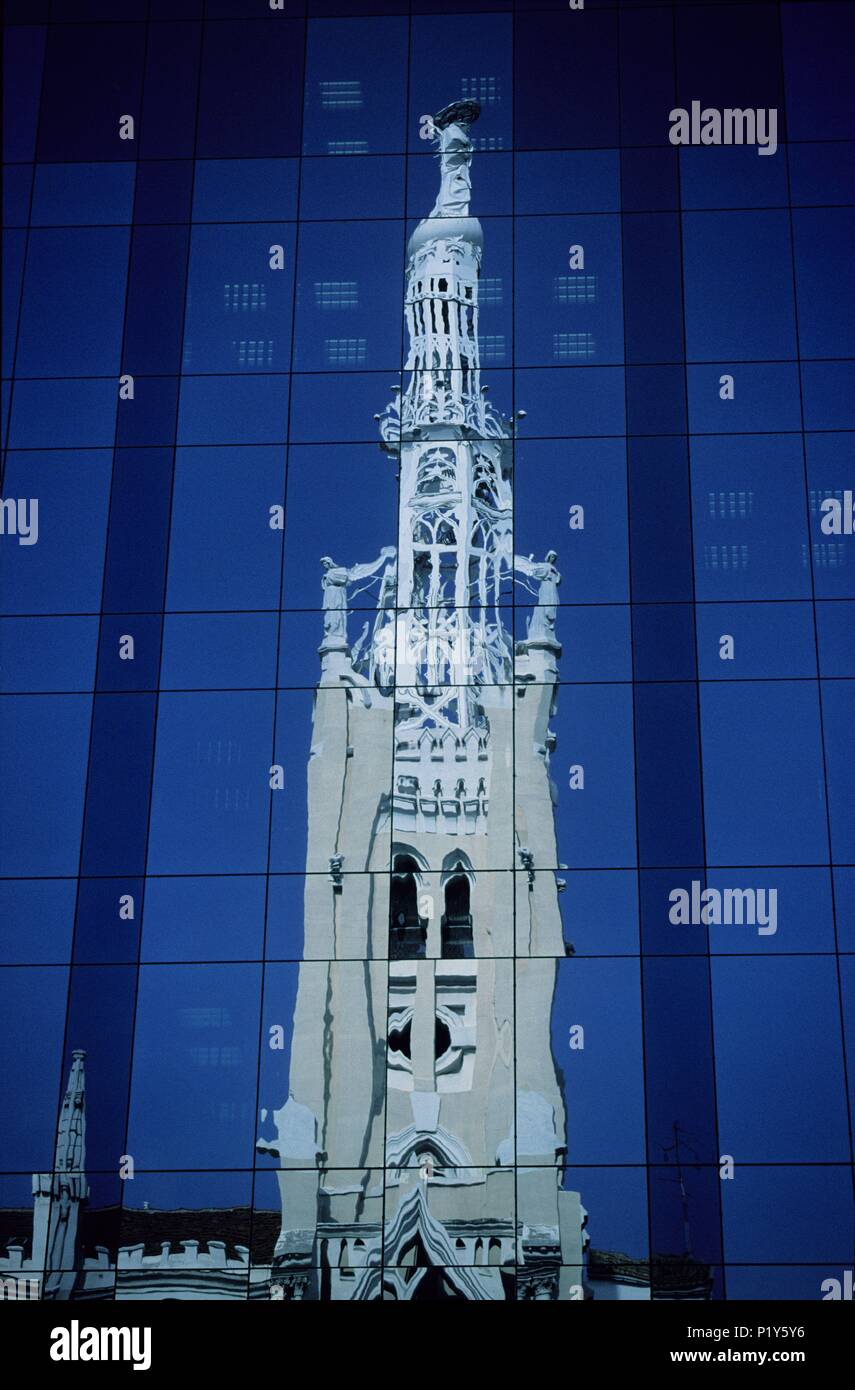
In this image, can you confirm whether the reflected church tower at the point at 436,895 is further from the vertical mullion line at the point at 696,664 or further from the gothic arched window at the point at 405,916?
the vertical mullion line at the point at 696,664

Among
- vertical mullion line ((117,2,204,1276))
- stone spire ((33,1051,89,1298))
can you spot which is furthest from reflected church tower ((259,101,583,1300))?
stone spire ((33,1051,89,1298))

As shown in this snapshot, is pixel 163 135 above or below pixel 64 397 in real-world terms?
above

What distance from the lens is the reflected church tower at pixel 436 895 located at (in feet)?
43.8

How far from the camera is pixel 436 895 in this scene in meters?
14.1

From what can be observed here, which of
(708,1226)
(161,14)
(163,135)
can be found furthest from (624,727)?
(161,14)

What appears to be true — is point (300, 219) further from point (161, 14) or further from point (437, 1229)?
point (437, 1229)

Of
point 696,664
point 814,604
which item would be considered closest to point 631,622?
point 696,664

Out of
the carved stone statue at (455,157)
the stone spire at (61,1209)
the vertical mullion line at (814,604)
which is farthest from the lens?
the carved stone statue at (455,157)

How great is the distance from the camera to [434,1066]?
13766 mm

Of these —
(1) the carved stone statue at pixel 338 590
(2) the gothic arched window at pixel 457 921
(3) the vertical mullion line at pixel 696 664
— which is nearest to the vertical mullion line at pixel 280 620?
(1) the carved stone statue at pixel 338 590

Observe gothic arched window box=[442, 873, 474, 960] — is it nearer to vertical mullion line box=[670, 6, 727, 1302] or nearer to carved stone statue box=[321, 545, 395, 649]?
vertical mullion line box=[670, 6, 727, 1302]

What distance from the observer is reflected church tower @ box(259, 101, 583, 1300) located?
13359 millimetres

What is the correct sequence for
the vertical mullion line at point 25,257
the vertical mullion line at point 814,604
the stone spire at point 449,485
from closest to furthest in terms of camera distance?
the vertical mullion line at point 814,604 < the stone spire at point 449,485 < the vertical mullion line at point 25,257

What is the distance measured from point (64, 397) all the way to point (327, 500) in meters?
2.65
